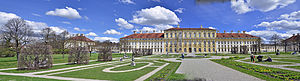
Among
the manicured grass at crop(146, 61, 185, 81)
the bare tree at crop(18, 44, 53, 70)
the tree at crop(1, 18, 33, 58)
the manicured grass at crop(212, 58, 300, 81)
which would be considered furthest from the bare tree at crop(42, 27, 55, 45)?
the manicured grass at crop(212, 58, 300, 81)

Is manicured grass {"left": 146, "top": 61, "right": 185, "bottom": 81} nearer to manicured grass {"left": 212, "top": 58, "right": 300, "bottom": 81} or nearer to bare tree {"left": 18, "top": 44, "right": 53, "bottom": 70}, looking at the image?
manicured grass {"left": 212, "top": 58, "right": 300, "bottom": 81}

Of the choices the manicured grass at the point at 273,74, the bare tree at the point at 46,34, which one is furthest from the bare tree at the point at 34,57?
the bare tree at the point at 46,34

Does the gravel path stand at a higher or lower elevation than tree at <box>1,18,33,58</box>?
lower

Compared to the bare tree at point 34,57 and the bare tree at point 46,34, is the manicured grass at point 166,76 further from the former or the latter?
the bare tree at point 46,34

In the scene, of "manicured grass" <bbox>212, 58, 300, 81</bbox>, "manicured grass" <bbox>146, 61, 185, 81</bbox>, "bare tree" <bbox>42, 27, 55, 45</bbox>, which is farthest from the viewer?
"bare tree" <bbox>42, 27, 55, 45</bbox>


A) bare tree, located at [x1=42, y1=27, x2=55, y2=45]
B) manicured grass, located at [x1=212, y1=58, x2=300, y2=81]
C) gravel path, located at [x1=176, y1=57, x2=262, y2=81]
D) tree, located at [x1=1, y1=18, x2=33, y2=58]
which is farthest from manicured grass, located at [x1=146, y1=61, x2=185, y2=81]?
bare tree, located at [x1=42, y1=27, x2=55, y2=45]

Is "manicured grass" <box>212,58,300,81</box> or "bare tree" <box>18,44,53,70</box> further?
"bare tree" <box>18,44,53,70</box>

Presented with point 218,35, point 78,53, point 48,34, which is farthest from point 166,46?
point 78,53

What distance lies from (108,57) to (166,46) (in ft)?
194

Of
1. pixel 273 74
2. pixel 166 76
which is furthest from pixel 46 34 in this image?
pixel 273 74

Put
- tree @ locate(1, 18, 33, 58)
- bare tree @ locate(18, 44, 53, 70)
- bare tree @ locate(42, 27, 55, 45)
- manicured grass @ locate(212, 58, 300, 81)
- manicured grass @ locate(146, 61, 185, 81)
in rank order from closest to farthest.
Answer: manicured grass @ locate(146, 61, 185, 81) → manicured grass @ locate(212, 58, 300, 81) → bare tree @ locate(18, 44, 53, 70) → tree @ locate(1, 18, 33, 58) → bare tree @ locate(42, 27, 55, 45)

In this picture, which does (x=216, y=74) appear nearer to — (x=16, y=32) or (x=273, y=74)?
(x=273, y=74)

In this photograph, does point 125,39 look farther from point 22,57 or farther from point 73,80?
point 73,80

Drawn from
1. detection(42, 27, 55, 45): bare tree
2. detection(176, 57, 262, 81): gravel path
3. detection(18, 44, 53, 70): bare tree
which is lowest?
detection(176, 57, 262, 81): gravel path
